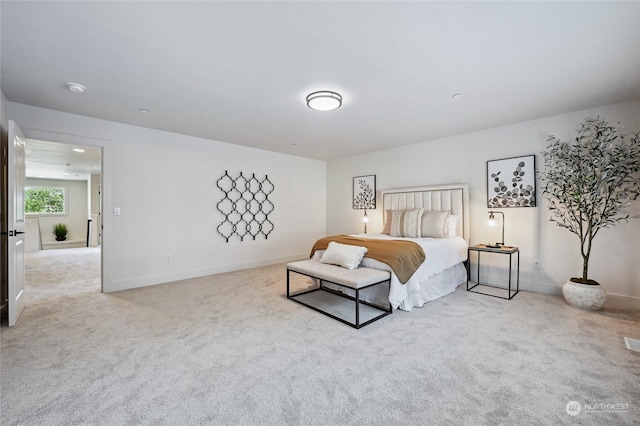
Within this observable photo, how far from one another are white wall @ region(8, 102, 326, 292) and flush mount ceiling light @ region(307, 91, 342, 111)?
255cm

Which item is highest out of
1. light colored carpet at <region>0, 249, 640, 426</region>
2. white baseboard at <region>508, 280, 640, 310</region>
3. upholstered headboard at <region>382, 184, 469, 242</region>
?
upholstered headboard at <region>382, 184, 469, 242</region>

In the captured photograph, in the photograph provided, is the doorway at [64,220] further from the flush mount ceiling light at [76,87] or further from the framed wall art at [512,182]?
the framed wall art at [512,182]

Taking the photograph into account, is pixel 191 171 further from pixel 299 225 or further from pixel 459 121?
pixel 459 121

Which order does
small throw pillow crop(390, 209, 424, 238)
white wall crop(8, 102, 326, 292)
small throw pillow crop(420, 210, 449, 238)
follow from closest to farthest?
white wall crop(8, 102, 326, 292) → small throw pillow crop(420, 210, 449, 238) → small throw pillow crop(390, 209, 424, 238)

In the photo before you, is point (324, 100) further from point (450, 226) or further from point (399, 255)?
point (450, 226)

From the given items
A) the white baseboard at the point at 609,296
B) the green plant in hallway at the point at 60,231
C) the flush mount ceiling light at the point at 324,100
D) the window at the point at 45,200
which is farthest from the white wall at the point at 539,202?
the window at the point at 45,200

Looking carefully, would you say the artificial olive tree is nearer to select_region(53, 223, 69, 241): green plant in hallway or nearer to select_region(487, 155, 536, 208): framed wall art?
select_region(487, 155, 536, 208): framed wall art

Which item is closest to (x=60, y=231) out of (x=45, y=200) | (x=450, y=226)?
(x=45, y=200)

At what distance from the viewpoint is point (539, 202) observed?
376 centimetres

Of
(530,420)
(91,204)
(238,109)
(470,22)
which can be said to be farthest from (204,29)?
(91,204)

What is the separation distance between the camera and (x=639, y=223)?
3145 millimetres

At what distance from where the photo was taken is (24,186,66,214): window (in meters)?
8.96

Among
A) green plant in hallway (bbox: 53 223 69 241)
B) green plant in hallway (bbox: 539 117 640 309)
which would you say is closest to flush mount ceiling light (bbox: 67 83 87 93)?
green plant in hallway (bbox: 539 117 640 309)

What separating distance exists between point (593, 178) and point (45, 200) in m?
13.4
